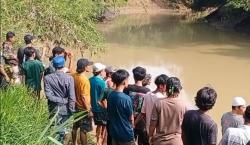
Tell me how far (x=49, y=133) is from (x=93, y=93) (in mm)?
2132

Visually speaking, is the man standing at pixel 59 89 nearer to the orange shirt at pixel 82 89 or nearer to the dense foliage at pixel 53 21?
the orange shirt at pixel 82 89

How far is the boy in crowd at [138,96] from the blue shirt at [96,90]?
2.10 ft

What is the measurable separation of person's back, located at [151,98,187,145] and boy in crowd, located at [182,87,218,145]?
11.9 inches

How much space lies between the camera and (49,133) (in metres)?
4.41

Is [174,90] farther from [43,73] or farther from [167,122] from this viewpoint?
[43,73]

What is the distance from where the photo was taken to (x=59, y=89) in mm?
6008

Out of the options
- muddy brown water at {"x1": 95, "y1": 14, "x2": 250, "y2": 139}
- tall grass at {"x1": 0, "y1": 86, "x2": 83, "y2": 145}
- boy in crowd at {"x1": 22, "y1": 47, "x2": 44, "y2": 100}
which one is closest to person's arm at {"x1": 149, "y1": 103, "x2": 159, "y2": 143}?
tall grass at {"x1": 0, "y1": 86, "x2": 83, "y2": 145}

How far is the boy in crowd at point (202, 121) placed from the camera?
15.2 feet

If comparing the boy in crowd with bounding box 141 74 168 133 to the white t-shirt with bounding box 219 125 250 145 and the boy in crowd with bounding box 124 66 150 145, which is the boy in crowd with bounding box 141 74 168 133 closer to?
the boy in crowd with bounding box 124 66 150 145

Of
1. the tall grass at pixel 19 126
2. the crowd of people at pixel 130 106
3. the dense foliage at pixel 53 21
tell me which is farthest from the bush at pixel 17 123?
the dense foliage at pixel 53 21

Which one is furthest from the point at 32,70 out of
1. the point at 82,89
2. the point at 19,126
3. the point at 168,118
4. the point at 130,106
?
the point at 19,126

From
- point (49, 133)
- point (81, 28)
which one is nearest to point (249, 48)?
point (81, 28)

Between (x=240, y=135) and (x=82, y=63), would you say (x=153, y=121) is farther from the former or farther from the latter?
(x=82, y=63)

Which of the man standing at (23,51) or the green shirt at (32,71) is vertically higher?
the man standing at (23,51)
